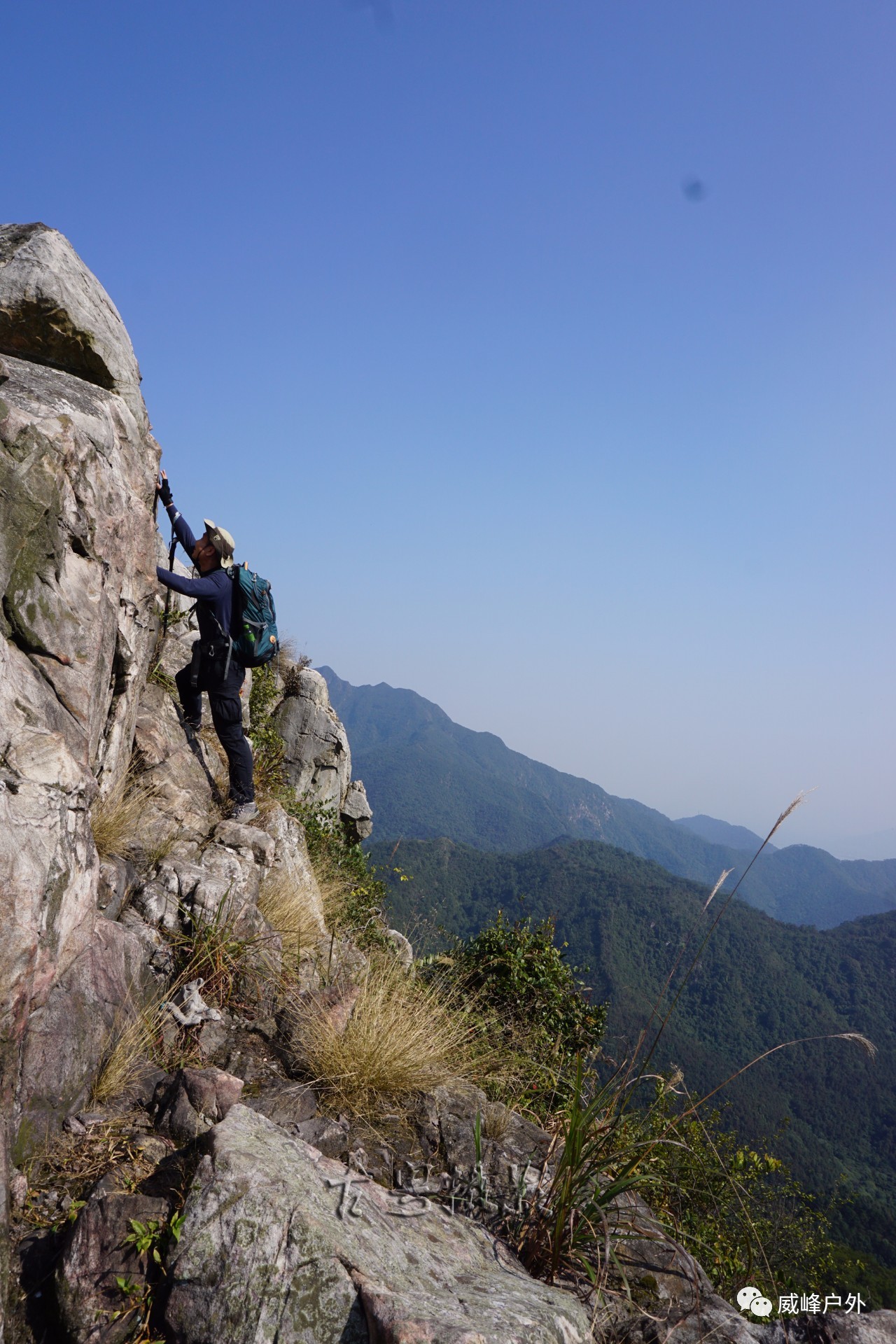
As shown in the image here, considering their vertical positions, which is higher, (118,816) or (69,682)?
(69,682)

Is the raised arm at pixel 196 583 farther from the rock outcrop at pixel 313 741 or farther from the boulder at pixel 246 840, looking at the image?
the rock outcrop at pixel 313 741

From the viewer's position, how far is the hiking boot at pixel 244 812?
26.6 feet

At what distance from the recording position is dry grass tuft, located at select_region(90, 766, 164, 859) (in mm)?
5527

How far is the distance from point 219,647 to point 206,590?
28.4 inches

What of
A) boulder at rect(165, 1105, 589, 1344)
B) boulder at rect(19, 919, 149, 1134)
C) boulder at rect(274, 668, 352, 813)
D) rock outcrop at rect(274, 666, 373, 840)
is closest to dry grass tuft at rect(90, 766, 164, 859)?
boulder at rect(19, 919, 149, 1134)

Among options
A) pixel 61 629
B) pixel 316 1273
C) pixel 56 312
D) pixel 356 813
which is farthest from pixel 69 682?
pixel 356 813

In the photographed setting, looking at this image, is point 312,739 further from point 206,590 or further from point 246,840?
point 206,590

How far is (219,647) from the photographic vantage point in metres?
7.79

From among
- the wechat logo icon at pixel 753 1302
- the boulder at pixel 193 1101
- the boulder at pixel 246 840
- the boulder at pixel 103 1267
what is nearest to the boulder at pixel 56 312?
the boulder at pixel 246 840

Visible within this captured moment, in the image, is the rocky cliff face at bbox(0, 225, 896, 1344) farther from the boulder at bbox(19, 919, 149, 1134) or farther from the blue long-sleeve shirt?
the blue long-sleeve shirt

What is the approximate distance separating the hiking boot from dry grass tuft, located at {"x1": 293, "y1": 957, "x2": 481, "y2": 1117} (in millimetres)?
2959

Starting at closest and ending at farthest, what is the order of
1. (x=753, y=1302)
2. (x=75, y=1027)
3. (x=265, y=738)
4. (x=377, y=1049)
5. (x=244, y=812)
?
(x=75, y=1027) < (x=753, y=1302) < (x=377, y=1049) < (x=244, y=812) < (x=265, y=738)

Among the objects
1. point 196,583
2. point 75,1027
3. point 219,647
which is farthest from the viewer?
point 219,647

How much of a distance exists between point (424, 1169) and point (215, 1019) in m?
1.87
